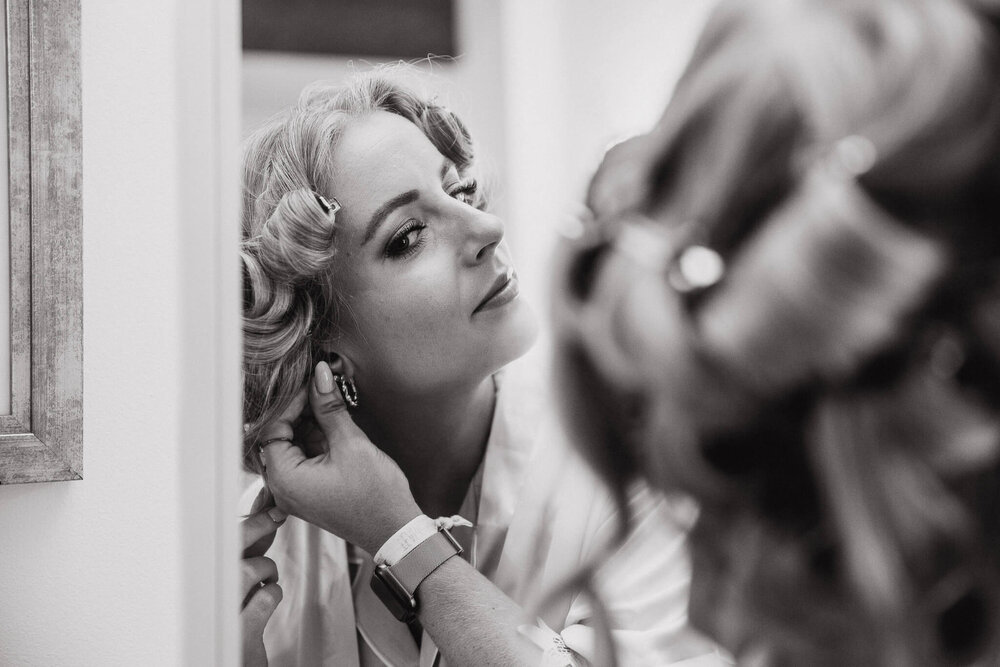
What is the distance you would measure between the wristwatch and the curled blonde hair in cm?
18

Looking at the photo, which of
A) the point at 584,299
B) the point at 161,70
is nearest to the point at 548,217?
the point at 584,299

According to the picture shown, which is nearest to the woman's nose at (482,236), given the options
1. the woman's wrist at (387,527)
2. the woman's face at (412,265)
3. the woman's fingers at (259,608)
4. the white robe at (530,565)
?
the woman's face at (412,265)

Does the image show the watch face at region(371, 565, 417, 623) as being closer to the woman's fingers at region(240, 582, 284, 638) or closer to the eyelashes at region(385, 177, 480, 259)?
the woman's fingers at region(240, 582, 284, 638)

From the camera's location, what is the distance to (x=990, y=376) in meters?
0.53

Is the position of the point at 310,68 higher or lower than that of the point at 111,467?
higher

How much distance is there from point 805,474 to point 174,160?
735 mm

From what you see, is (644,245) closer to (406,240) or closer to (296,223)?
(406,240)

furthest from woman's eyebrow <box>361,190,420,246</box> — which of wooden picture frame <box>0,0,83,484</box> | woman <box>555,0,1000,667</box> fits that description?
wooden picture frame <box>0,0,83,484</box>

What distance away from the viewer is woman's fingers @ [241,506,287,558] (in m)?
0.83

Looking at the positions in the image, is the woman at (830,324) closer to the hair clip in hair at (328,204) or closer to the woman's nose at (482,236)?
the woman's nose at (482,236)

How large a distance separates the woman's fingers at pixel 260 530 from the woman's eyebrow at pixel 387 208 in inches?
12.0

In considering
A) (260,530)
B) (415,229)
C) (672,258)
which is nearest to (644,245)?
(672,258)

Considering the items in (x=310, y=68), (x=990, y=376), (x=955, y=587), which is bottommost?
(x=955, y=587)

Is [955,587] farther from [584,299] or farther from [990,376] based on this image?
[584,299]
